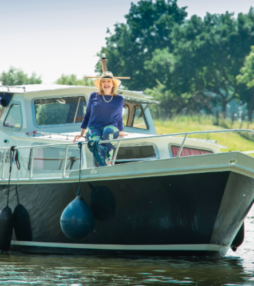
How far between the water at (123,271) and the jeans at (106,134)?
1514 mm

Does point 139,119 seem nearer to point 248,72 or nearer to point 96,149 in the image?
point 96,149

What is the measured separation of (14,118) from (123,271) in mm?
4094

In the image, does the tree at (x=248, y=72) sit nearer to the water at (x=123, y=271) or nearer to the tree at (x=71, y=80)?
the tree at (x=71, y=80)

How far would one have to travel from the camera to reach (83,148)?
7938 mm

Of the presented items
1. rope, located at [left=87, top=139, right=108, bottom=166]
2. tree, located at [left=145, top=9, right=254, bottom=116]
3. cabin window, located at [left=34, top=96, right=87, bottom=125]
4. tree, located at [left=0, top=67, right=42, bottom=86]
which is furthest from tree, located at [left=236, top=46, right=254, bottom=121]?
rope, located at [left=87, top=139, right=108, bottom=166]

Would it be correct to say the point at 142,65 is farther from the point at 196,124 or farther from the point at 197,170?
the point at 197,170

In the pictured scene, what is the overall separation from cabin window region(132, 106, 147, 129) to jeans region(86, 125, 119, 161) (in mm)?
2368

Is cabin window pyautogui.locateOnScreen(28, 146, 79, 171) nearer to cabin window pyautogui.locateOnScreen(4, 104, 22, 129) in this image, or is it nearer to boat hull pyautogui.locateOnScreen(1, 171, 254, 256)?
boat hull pyautogui.locateOnScreen(1, 171, 254, 256)

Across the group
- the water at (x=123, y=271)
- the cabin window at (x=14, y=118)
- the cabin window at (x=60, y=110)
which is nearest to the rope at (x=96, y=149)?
the water at (x=123, y=271)

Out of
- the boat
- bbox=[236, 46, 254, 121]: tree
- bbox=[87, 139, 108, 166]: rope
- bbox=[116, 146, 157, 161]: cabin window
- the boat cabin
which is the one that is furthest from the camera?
bbox=[236, 46, 254, 121]: tree

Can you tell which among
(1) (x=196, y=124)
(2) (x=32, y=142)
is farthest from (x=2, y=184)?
(1) (x=196, y=124)

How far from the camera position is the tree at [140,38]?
173 feet

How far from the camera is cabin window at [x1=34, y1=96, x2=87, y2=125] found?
30.7 feet

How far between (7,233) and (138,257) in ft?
7.07
